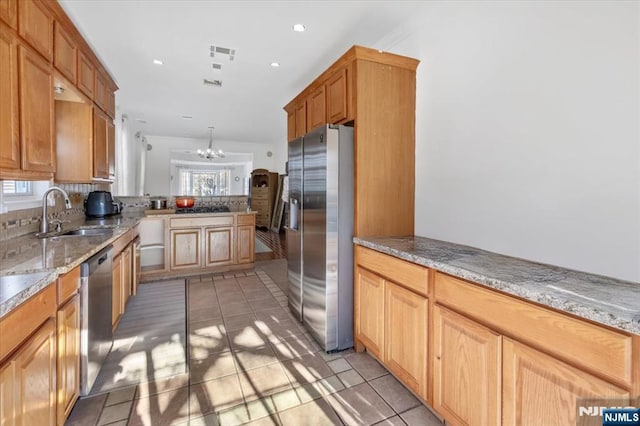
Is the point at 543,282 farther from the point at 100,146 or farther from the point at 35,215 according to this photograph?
the point at 100,146

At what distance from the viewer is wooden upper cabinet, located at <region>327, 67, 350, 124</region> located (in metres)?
2.35

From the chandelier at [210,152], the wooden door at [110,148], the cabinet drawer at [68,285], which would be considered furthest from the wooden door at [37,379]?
the chandelier at [210,152]

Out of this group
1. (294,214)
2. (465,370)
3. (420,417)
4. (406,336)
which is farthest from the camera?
(294,214)

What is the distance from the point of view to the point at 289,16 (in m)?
2.41

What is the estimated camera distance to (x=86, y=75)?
8.87 feet

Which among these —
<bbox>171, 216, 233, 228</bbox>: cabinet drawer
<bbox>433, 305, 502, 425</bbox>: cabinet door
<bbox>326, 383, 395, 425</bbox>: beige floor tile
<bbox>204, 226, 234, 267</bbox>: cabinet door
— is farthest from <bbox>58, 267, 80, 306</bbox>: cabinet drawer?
<bbox>204, 226, 234, 267</bbox>: cabinet door

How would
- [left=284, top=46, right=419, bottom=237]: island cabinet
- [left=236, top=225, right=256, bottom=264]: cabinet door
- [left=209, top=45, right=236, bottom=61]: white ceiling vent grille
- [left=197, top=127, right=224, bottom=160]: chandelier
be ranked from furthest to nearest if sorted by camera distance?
[left=197, top=127, right=224, bottom=160]: chandelier < [left=236, top=225, right=256, bottom=264]: cabinet door < [left=209, top=45, right=236, bottom=61]: white ceiling vent grille < [left=284, top=46, right=419, bottom=237]: island cabinet

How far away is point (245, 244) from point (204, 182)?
5359 mm

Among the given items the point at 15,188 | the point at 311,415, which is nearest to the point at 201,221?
the point at 15,188

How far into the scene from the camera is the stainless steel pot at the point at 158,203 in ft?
15.4

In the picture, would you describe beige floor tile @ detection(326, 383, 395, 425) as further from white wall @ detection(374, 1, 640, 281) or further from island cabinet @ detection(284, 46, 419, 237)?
white wall @ detection(374, 1, 640, 281)

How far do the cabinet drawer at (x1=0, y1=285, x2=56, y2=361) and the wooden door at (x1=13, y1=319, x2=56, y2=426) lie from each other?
43 millimetres

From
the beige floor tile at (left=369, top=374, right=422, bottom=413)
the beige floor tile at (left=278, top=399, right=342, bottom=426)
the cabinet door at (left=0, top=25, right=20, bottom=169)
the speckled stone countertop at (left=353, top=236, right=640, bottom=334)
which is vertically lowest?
the beige floor tile at (left=278, top=399, right=342, bottom=426)

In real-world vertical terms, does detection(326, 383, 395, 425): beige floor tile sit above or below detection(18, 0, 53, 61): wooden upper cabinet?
below
